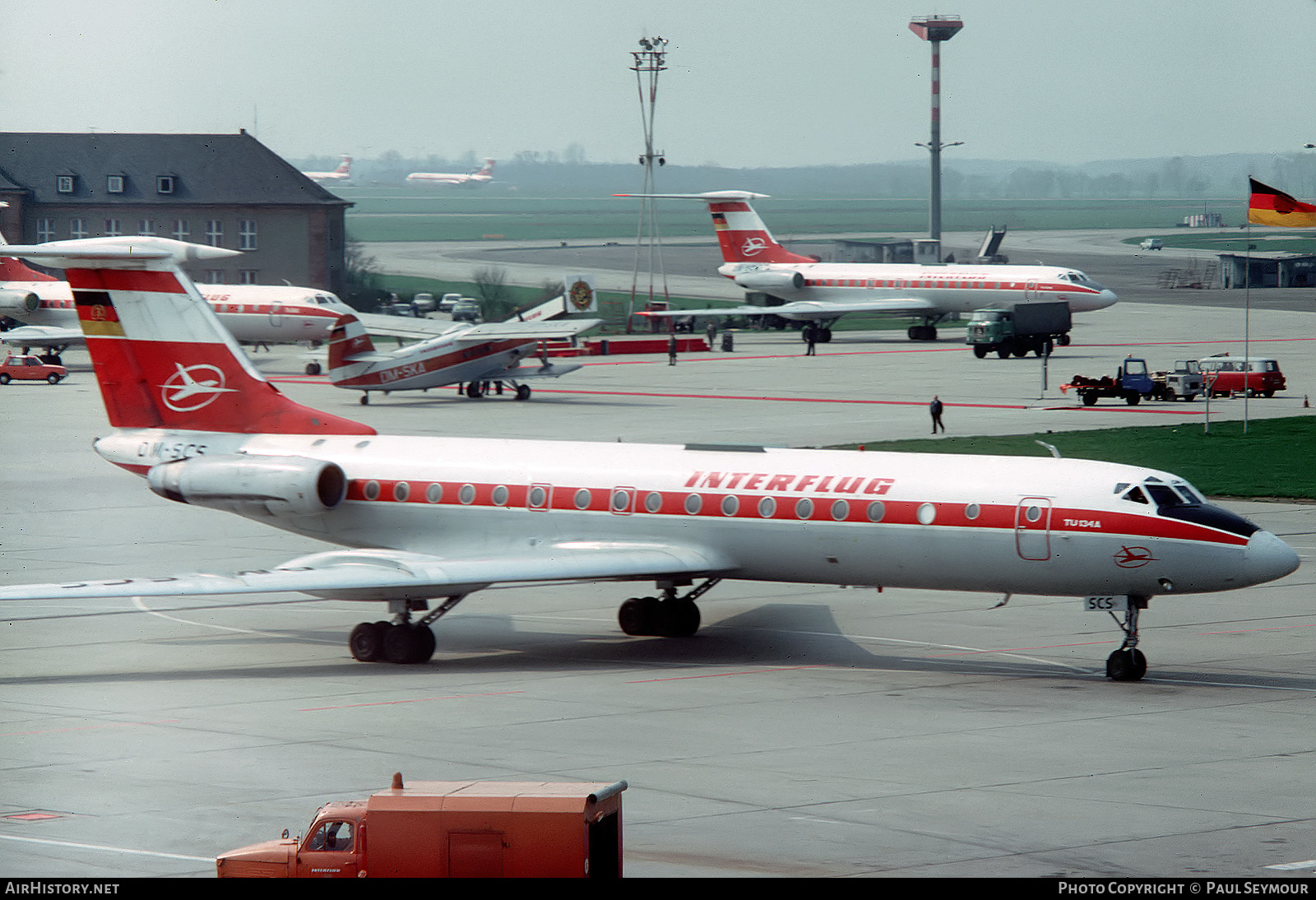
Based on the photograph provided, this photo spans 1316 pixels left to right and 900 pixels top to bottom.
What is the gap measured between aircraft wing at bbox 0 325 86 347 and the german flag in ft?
168

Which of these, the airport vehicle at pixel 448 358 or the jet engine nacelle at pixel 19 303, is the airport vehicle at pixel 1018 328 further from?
the jet engine nacelle at pixel 19 303

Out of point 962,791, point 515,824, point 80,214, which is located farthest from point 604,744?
point 80,214

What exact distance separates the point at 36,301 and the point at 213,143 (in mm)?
11406

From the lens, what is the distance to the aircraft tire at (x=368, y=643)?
27109 millimetres

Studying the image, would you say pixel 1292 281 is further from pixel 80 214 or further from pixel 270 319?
pixel 80 214

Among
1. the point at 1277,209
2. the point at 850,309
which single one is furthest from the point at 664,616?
the point at 850,309

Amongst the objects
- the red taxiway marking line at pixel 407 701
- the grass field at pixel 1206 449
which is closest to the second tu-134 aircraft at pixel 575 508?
the red taxiway marking line at pixel 407 701

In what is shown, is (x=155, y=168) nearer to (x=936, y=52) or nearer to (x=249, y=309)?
(x=249, y=309)

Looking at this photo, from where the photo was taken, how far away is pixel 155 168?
2911 inches

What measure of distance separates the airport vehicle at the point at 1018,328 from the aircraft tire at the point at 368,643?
193 ft

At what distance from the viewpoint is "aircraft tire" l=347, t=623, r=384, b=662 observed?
88.9 ft

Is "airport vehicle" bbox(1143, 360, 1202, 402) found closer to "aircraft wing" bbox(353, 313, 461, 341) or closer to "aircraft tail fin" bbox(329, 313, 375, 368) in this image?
"aircraft wing" bbox(353, 313, 461, 341)

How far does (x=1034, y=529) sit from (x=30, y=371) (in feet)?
197

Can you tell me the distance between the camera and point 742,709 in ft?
76.3
